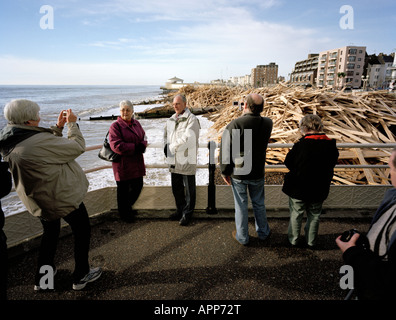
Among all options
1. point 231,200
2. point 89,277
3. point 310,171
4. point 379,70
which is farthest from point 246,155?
point 379,70

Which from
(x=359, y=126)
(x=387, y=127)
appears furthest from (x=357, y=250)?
(x=387, y=127)

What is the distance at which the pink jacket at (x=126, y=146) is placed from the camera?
11.6ft

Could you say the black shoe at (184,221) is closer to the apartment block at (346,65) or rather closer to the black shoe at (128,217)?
the black shoe at (128,217)

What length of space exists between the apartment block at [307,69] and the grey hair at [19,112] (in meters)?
125

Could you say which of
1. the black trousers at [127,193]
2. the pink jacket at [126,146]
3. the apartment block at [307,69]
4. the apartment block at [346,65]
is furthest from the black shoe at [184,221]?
the apartment block at [307,69]

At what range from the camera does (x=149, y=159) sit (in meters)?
9.28

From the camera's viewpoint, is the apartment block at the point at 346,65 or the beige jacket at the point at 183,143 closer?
the beige jacket at the point at 183,143

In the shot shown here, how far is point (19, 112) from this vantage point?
2.11 meters

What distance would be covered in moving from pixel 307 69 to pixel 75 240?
456ft

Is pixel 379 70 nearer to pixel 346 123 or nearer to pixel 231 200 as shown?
pixel 346 123

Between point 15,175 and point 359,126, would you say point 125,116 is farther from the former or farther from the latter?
point 359,126

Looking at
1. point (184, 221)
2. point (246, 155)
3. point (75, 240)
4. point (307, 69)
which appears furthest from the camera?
point (307, 69)

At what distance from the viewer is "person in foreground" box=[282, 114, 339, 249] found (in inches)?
116

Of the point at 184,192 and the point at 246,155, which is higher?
the point at 246,155
